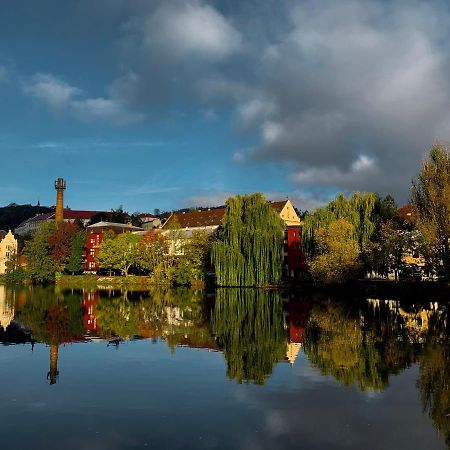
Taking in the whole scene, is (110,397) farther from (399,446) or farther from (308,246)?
(308,246)

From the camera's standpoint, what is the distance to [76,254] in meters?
83.2

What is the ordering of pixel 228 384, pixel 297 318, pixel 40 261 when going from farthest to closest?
pixel 40 261 < pixel 297 318 < pixel 228 384

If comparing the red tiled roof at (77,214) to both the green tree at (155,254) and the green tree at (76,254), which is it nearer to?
the green tree at (76,254)

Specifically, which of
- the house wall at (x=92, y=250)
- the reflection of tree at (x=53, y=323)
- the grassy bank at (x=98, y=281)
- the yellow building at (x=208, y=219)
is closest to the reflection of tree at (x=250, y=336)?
the reflection of tree at (x=53, y=323)

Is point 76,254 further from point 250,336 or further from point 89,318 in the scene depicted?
point 250,336

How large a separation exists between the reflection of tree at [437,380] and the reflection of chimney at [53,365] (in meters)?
10.1

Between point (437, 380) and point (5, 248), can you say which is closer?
point (437, 380)

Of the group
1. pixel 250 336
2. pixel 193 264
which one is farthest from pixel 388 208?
pixel 250 336

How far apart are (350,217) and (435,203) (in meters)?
13.4

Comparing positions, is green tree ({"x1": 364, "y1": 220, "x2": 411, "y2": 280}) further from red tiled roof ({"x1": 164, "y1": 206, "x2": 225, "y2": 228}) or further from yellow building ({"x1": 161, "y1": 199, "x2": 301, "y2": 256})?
red tiled roof ({"x1": 164, "y1": 206, "x2": 225, "y2": 228})

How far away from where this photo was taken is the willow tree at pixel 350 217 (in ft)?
171

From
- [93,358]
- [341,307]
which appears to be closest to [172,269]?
[341,307]

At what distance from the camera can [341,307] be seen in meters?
35.8

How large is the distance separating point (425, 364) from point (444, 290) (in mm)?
27061
